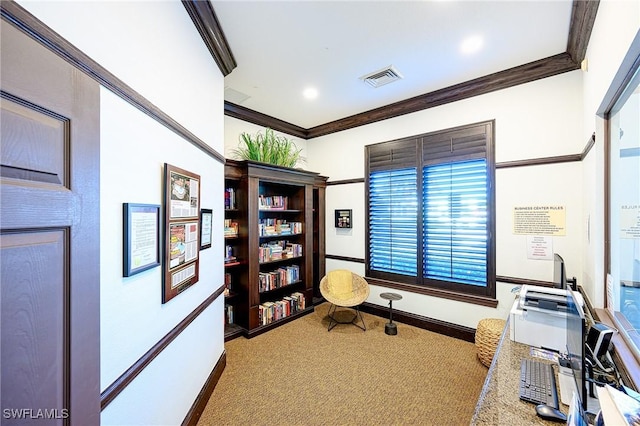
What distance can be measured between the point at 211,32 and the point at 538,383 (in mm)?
3101

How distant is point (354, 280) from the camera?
13.0 ft

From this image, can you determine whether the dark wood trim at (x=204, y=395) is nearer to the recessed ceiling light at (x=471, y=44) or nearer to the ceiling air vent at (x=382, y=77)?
the ceiling air vent at (x=382, y=77)

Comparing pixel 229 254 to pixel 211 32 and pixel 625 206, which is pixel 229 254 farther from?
pixel 625 206

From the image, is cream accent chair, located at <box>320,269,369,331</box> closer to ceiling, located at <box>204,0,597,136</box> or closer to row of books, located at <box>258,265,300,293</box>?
row of books, located at <box>258,265,300,293</box>

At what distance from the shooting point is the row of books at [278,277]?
3646 mm

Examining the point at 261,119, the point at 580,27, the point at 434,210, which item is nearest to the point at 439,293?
the point at 434,210

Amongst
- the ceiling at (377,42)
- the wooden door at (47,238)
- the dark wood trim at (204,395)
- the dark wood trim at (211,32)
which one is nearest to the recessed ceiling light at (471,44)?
the ceiling at (377,42)

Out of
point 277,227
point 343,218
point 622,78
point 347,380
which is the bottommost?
point 347,380

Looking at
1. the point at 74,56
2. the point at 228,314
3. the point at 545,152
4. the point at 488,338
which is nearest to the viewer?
the point at 74,56

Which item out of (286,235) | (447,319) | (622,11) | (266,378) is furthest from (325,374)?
(622,11)

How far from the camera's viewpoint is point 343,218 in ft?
14.2

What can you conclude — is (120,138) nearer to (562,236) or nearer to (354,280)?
(354,280)

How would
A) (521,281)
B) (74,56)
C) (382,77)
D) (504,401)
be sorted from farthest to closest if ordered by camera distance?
(382,77) < (521,281) < (504,401) < (74,56)

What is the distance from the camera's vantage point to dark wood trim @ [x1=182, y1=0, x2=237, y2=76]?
1.84 meters
